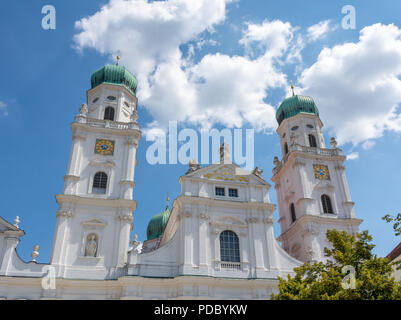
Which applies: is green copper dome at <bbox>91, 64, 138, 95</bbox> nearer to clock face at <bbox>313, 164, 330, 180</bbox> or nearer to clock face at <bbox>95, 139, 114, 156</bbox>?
clock face at <bbox>95, 139, 114, 156</bbox>

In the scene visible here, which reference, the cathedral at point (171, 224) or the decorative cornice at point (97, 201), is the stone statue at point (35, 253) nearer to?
the cathedral at point (171, 224)

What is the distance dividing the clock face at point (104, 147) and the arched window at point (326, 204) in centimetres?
1974

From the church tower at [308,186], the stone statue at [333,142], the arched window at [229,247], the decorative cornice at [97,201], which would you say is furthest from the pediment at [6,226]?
the stone statue at [333,142]

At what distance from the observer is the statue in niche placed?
25609 mm

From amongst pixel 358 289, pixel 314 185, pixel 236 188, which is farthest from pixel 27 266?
pixel 314 185

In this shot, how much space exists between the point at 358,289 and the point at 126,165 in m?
20.8

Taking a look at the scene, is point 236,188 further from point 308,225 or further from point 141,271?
point 141,271

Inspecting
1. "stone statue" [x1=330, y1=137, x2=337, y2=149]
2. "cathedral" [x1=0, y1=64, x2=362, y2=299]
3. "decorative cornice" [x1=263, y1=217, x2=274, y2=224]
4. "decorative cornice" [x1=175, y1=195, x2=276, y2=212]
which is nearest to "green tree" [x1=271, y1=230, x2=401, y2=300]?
"cathedral" [x1=0, y1=64, x2=362, y2=299]

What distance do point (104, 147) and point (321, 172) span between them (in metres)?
20.5

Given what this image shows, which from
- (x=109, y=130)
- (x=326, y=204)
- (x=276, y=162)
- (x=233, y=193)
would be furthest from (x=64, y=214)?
(x=326, y=204)

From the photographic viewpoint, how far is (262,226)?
2814 cm

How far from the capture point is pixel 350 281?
13.8 metres

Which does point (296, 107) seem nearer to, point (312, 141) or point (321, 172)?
point (312, 141)

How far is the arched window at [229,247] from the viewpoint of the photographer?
26484mm
